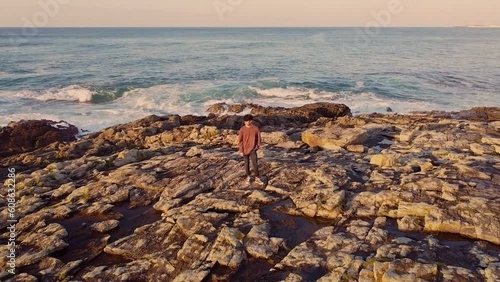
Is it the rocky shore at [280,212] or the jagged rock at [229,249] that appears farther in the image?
the jagged rock at [229,249]

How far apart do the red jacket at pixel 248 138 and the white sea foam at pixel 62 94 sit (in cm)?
2977

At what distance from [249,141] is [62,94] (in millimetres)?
33412

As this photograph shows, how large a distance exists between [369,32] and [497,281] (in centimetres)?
18736

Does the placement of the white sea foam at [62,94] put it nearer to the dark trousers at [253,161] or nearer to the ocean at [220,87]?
the ocean at [220,87]

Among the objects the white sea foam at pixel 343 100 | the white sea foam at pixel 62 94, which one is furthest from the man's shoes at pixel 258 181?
the white sea foam at pixel 62 94

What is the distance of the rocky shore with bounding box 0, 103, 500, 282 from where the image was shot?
7.20 meters

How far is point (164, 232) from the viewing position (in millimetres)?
8844

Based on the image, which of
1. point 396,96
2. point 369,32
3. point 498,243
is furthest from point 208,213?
point 369,32

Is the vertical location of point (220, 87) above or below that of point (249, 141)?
below


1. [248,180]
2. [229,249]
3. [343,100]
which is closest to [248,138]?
[248,180]

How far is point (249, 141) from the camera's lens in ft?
36.8

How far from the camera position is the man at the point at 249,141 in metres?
11.1

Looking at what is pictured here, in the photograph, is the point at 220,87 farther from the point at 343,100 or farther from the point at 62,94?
the point at 62,94

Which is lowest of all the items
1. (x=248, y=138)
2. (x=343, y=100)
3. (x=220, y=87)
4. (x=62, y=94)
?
(x=343, y=100)
